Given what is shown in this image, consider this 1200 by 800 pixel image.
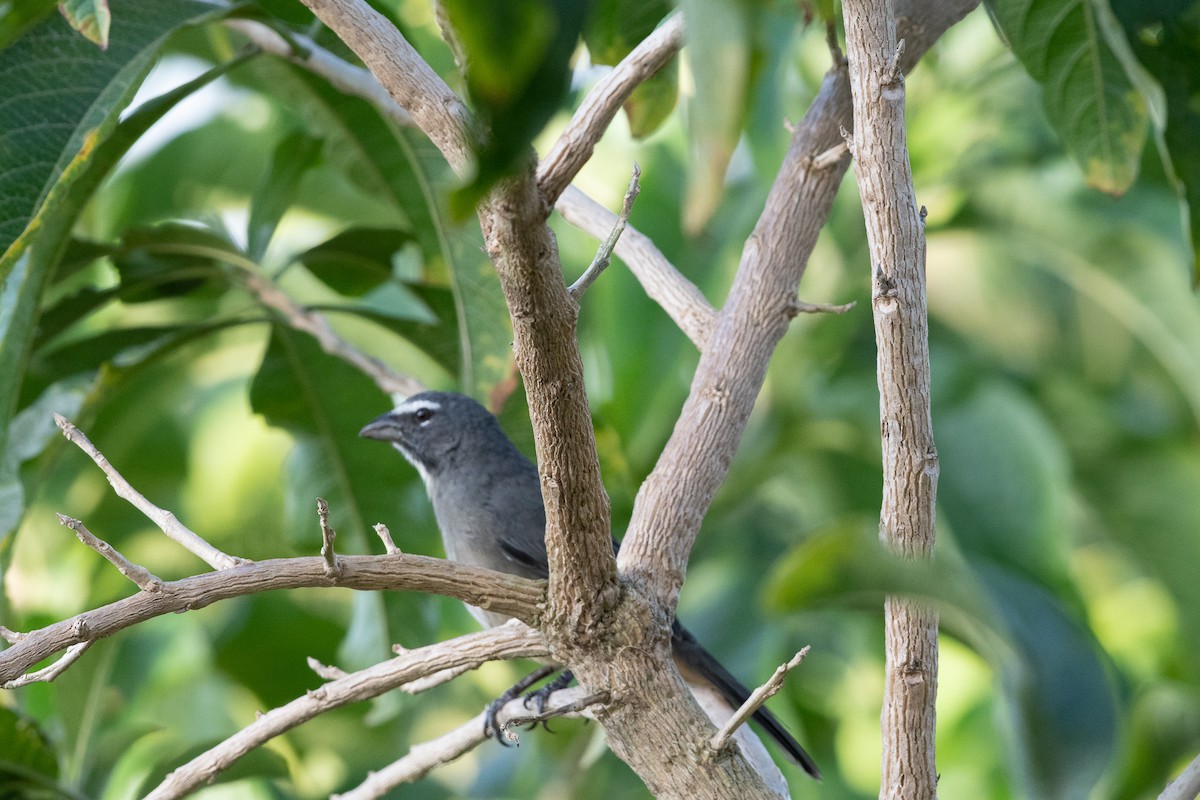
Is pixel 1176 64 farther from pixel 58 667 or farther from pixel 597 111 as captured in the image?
pixel 58 667

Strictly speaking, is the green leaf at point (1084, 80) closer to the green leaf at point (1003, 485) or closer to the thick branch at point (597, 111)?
the thick branch at point (597, 111)

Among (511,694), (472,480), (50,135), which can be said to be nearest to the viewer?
(50,135)

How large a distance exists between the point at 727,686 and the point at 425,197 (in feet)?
4.95

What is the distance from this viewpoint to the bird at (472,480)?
3600 mm

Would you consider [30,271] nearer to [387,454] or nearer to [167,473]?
[387,454]

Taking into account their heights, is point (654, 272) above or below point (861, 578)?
above

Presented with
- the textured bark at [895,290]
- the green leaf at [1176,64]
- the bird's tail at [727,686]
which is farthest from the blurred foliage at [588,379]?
the bird's tail at [727,686]

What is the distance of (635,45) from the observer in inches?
103

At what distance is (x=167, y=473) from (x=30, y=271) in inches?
102

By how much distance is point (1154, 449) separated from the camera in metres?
4.28

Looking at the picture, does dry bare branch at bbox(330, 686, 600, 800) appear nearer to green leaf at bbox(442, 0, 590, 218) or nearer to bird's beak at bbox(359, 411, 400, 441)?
bird's beak at bbox(359, 411, 400, 441)

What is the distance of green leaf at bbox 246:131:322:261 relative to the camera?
323 centimetres

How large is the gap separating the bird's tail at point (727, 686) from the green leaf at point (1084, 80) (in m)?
1.49

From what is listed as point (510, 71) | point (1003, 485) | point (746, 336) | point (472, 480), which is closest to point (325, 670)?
point (746, 336)
